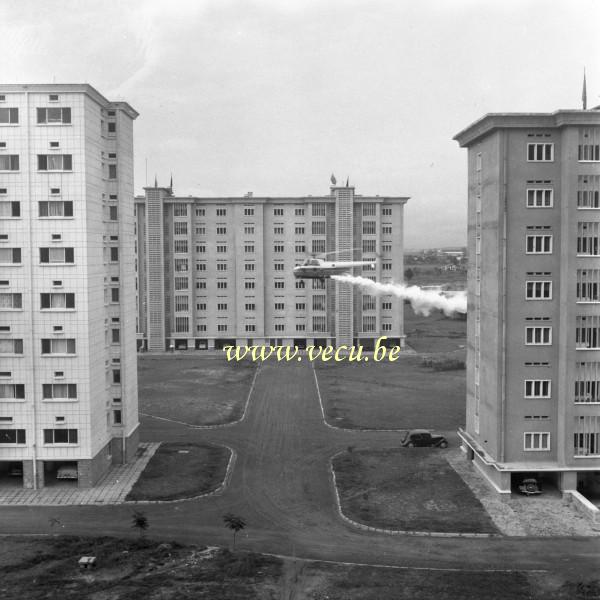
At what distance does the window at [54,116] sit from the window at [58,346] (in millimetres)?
14110

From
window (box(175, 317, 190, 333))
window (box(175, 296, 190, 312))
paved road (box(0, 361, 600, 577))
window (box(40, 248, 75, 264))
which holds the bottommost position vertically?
paved road (box(0, 361, 600, 577))

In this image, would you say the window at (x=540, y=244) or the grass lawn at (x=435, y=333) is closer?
the window at (x=540, y=244)

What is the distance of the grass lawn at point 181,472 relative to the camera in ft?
138

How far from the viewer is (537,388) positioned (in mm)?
41812

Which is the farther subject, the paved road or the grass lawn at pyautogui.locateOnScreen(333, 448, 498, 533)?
the grass lawn at pyautogui.locateOnScreen(333, 448, 498, 533)

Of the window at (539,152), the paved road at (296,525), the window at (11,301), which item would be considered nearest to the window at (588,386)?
the paved road at (296,525)

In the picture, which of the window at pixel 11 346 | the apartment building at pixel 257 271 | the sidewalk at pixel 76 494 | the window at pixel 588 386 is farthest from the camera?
the apartment building at pixel 257 271

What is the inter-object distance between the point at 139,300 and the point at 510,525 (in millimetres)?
84176

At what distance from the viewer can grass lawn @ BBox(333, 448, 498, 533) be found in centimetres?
3728

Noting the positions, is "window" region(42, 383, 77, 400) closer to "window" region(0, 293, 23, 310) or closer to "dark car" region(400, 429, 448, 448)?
"window" region(0, 293, 23, 310)

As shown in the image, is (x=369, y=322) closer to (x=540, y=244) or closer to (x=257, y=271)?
(x=257, y=271)

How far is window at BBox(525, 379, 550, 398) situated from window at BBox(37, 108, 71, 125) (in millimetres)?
34226

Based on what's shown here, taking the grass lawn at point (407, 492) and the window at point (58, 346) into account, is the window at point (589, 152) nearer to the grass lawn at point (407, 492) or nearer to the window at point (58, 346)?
the grass lawn at point (407, 492)

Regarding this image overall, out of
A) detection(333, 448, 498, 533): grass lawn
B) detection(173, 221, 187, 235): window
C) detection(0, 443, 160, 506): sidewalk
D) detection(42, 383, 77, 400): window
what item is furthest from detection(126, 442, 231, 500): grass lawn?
detection(173, 221, 187, 235): window
